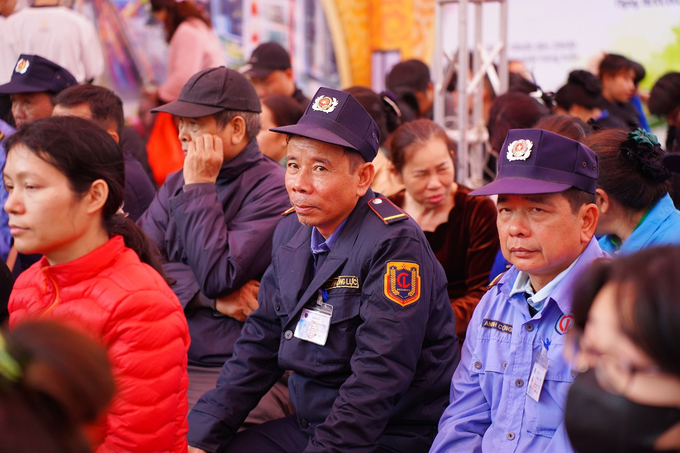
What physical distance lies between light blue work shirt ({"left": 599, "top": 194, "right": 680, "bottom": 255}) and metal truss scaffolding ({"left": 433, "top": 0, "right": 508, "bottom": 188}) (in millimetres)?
2552

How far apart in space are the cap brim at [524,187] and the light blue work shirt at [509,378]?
0.75ft

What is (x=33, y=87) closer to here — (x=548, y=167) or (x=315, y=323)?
(x=315, y=323)

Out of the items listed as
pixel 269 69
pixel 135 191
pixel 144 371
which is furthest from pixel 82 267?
pixel 269 69

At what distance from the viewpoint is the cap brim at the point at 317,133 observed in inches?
84.1

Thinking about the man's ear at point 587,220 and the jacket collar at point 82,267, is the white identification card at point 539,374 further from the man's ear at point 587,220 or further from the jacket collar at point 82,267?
the jacket collar at point 82,267

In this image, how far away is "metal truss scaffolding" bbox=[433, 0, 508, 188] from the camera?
4992 mm

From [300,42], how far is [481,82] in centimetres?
409

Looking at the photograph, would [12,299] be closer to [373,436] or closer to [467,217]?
[373,436]

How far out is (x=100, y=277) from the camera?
6.20 feet

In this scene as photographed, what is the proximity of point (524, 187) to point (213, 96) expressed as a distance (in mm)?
1466

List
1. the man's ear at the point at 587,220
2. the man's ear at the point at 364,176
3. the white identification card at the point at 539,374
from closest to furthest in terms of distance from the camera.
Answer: the white identification card at the point at 539,374 < the man's ear at the point at 587,220 < the man's ear at the point at 364,176

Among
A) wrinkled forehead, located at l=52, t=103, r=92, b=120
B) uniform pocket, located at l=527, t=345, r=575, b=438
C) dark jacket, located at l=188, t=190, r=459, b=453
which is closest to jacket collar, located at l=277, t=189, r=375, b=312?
dark jacket, located at l=188, t=190, r=459, b=453

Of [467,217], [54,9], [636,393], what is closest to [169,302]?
[636,393]

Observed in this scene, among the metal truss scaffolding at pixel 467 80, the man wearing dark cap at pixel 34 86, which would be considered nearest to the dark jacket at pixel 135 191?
the man wearing dark cap at pixel 34 86
